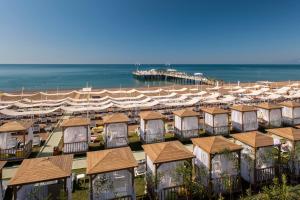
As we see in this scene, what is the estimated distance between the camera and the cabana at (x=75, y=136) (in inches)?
547

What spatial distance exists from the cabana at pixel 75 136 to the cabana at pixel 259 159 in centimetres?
924

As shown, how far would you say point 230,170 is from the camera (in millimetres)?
9477

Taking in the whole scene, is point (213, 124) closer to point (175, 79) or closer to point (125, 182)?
point (125, 182)

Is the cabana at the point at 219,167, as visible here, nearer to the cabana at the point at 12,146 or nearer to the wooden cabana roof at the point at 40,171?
the wooden cabana roof at the point at 40,171

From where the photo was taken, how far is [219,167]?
9.44m

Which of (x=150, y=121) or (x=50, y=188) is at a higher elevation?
(x=150, y=121)

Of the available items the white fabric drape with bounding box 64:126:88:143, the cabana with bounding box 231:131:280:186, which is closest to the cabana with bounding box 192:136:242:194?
the cabana with bounding box 231:131:280:186

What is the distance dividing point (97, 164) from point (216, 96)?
71.2ft

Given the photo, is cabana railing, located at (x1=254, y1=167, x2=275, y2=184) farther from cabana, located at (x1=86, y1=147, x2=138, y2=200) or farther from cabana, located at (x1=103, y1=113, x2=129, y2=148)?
cabana, located at (x1=103, y1=113, x2=129, y2=148)

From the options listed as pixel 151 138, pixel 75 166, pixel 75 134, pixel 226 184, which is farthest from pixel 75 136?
pixel 226 184

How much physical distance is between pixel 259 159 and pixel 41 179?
865cm

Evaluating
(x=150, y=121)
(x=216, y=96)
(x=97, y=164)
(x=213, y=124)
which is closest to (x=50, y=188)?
(x=97, y=164)

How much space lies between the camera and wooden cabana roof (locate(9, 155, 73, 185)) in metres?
7.25

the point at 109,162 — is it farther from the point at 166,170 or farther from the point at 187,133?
the point at 187,133
